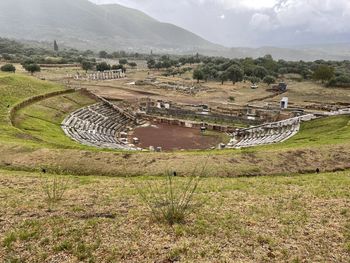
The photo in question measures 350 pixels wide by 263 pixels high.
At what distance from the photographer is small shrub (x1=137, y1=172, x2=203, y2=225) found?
1469 cm

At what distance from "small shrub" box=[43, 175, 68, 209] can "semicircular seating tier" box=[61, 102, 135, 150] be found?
2008cm

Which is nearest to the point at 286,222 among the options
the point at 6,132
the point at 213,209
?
the point at 213,209

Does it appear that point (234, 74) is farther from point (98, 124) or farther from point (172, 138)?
point (98, 124)

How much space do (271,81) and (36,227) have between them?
104530mm

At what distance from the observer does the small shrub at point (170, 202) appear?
14.7 metres

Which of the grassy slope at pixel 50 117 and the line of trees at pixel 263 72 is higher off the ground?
the line of trees at pixel 263 72

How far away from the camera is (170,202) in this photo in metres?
17.0

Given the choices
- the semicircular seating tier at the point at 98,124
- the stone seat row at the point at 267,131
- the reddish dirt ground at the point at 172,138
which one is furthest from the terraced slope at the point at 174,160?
the reddish dirt ground at the point at 172,138

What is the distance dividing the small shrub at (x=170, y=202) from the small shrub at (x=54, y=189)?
441 cm

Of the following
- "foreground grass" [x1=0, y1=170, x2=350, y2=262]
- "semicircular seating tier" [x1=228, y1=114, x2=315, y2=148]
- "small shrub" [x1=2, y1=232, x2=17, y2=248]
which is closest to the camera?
"foreground grass" [x1=0, y1=170, x2=350, y2=262]

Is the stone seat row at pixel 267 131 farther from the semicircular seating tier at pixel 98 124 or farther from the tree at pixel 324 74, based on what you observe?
the tree at pixel 324 74

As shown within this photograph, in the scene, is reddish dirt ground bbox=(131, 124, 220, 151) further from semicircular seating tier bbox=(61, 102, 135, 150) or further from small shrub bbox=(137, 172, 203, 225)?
small shrub bbox=(137, 172, 203, 225)

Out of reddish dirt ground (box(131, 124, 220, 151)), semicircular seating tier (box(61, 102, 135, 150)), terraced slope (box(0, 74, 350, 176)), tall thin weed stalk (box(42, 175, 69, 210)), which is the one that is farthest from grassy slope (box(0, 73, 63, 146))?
reddish dirt ground (box(131, 124, 220, 151))

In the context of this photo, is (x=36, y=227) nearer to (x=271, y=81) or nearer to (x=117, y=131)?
(x=117, y=131)
